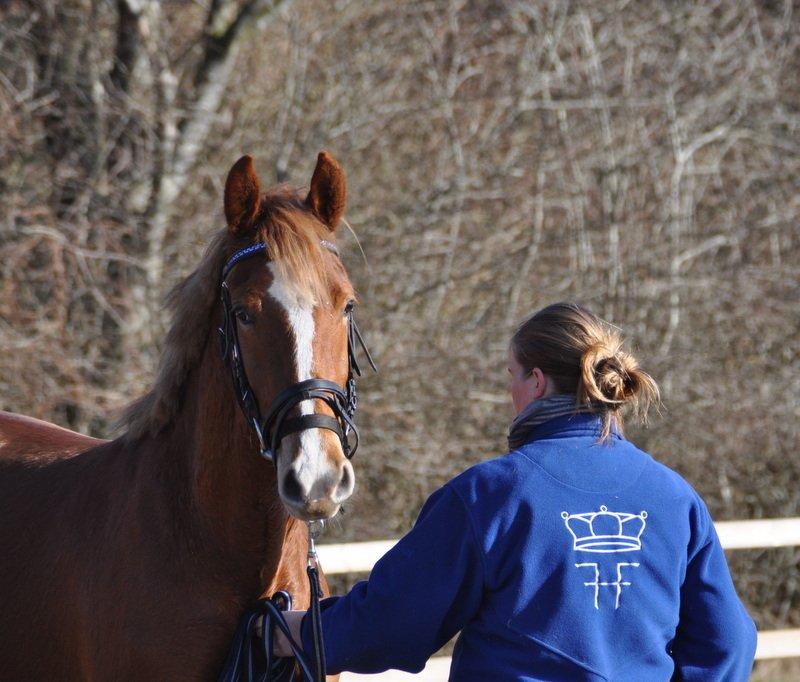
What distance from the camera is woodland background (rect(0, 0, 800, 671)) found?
272 inches

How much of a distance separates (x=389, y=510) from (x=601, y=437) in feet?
17.8

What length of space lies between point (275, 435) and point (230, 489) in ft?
1.07

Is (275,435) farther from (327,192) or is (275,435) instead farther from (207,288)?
(327,192)

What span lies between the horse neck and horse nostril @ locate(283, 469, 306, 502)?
1.01ft

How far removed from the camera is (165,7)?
24.7 ft

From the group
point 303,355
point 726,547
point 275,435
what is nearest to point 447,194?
point 726,547

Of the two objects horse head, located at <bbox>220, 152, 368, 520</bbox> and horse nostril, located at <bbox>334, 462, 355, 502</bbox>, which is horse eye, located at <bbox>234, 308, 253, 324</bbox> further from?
horse nostril, located at <bbox>334, 462, 355, 502</bbox>

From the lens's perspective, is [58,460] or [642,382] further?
[58,460]

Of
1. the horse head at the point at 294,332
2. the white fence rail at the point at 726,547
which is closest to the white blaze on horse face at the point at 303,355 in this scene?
the horse head at the point at 294,332

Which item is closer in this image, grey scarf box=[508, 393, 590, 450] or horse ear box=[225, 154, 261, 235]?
grey scarf box=[508, 393, 590, 450]

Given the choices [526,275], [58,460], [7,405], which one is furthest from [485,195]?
[58,460]

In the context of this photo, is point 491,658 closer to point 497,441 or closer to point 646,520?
point 646,520

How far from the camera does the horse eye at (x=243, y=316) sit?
7.82 ft

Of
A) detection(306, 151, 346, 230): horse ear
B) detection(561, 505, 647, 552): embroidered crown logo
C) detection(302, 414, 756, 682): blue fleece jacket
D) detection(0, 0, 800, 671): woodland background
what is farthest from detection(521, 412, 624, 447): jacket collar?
detection(0, 0, 800, 671): woodland background
